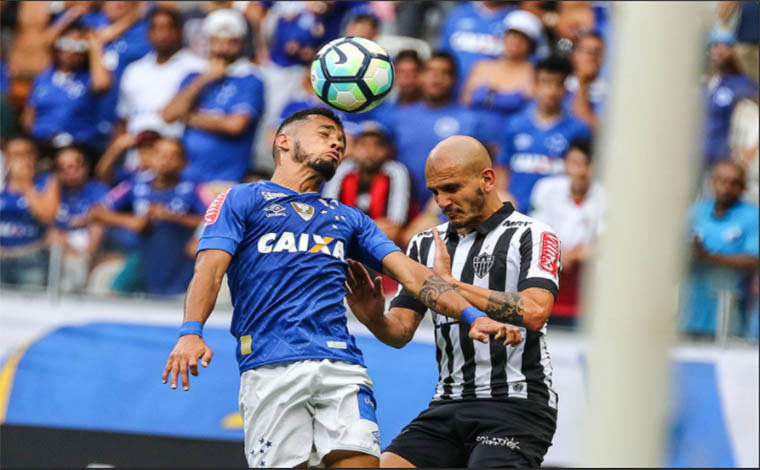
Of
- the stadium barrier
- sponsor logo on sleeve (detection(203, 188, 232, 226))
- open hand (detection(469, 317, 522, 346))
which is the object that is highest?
sponsor logo on sleeve (detection(203, 188, 232, 226))

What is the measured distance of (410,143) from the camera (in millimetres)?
9133

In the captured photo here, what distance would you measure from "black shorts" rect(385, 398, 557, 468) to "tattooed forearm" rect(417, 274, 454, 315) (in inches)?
21.1

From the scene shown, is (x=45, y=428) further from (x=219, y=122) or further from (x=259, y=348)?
(x=259, y=348)

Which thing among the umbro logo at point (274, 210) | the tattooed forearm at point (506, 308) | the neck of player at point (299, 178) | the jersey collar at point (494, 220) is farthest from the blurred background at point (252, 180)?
the umbro logo at point (274, 210)

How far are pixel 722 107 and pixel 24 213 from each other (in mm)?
6396

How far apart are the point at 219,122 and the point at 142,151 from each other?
82 cm

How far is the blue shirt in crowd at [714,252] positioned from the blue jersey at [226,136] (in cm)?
414

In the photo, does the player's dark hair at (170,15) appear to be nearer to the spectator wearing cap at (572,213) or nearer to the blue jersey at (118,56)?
the blue jersey at (118,56)

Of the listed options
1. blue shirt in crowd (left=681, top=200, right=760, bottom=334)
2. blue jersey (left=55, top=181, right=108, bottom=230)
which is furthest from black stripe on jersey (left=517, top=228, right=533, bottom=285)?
blue jersey (left=55, top=181, right=108, bottom=230)

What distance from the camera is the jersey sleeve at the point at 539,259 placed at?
16.9ft

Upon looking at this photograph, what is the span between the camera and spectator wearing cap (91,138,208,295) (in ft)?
29.6

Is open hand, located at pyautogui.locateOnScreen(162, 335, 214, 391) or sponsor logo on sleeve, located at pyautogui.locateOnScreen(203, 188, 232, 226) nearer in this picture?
open hand, located at pyautogui.locateOnScreen(162, 335, 214, 391)

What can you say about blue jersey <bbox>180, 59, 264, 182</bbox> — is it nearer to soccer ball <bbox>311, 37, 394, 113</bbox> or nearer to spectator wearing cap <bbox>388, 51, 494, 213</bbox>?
spectator wearing cap <bbox>388, 51, 494, 213</bbox>

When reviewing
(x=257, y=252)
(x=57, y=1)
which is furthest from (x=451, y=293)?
(x=57, y=1)
